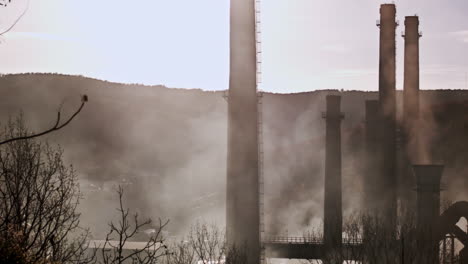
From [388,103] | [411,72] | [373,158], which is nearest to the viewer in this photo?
[388,103]

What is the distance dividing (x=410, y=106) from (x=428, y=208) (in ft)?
39.5

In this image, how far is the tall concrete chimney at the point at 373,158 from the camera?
36125 millimetres

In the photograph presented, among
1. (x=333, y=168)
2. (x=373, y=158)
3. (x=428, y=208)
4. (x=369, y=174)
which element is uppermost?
(x=373, y=158)

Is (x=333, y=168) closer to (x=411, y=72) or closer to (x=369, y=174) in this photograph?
(x=369, y=174)

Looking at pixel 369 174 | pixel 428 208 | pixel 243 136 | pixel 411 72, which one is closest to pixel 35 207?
pixel 243 136

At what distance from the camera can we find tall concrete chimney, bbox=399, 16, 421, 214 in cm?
3734

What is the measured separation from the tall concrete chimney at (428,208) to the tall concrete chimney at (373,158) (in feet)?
25.7

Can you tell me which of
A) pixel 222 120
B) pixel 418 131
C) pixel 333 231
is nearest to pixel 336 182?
pixel 333 231

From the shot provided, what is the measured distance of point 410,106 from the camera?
127 ft

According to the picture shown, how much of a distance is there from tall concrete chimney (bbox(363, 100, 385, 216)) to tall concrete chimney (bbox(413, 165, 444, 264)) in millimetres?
7844

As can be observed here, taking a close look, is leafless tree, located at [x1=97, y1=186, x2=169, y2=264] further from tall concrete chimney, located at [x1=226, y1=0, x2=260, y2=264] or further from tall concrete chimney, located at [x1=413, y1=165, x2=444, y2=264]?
tall concrete chimney, located at [x1=413, y1=165, x2=444, y2=264]

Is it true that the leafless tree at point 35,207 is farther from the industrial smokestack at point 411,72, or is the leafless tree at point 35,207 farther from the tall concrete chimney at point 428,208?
the industrial smokestack at point 411,72

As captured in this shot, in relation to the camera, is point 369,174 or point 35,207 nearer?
point 35,207

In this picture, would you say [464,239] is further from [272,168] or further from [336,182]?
[272,168]
